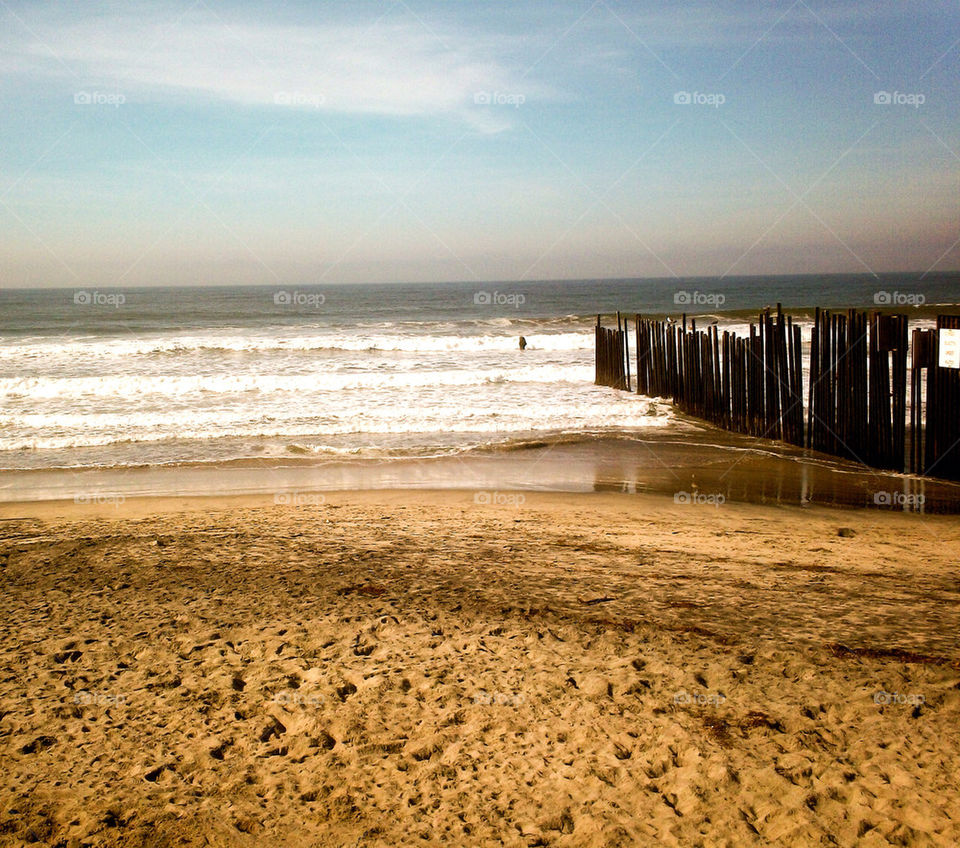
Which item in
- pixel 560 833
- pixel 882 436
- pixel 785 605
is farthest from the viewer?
pixel 882 436

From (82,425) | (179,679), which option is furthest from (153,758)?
(82,425)

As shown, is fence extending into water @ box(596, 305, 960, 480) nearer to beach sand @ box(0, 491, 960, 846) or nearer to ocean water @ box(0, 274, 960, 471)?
ocean water @ box(0, 274, 960, 471)

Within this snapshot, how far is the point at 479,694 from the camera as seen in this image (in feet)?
13.1

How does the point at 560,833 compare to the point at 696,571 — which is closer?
the point at 560,833

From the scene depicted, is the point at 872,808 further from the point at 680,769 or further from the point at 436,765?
the point at 436,765

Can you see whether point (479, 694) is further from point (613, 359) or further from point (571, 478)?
point (613, 359)

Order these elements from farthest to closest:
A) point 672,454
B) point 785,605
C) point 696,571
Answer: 1. point 672,454
2. point 696,571
3. point 785,605

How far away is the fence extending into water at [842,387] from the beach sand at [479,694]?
314 centimetres

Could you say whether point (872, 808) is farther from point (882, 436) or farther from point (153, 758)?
point (882, 436)

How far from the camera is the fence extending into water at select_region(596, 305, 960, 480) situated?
8.95 m

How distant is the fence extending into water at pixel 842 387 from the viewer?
29.4 feet

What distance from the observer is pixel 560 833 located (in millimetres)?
3020

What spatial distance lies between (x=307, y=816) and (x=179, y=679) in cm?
143

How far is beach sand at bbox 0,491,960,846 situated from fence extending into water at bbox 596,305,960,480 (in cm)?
314
